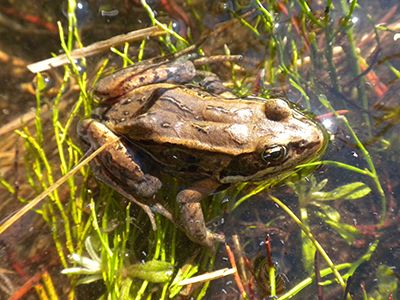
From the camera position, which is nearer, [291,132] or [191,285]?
[291,132]

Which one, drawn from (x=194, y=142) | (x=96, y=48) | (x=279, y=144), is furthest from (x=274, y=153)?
(x=96, y=48)

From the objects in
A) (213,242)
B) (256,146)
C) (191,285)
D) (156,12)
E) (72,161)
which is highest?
(156,12)

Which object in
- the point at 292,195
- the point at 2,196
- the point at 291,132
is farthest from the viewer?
the point at 2,196

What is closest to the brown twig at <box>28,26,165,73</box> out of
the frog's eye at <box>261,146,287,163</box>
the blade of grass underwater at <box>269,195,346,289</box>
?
the frog's eye at <box>261,146,287,163</box>

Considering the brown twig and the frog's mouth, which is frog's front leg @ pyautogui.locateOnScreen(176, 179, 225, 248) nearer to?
the frog's mouth

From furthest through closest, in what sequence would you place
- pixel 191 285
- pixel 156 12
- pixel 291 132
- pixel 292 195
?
1. pixel 156 12
2. pixel 292 195
3. pixel 191 285
4. pixel 291 132

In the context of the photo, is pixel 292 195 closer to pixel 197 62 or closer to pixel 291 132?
pixel 291 132

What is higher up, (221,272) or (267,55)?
(267,55)

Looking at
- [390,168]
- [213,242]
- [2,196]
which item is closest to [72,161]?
[2,196]

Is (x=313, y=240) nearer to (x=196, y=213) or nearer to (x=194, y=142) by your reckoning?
(x=196, y=213)
